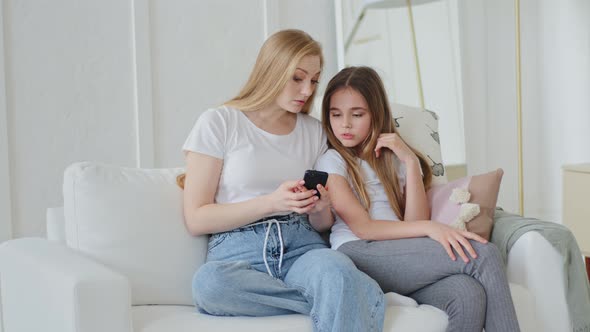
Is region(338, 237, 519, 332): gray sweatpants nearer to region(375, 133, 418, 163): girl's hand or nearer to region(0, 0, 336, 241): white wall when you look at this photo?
region(375, 133, 418, 163): girl's hand

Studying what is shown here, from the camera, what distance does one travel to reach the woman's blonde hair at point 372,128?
2117 mm

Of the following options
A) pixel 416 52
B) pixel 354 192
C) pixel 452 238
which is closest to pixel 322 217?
pixel 354 192

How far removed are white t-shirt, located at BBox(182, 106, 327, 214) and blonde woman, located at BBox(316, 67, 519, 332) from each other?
0.11m

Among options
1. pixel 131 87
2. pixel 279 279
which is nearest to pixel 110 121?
pixel 131 87

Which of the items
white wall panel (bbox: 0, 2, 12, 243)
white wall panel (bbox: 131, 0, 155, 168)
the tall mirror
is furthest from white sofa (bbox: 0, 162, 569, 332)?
the tall mirror

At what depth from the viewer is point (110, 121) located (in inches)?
108

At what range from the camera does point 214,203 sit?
1961 mm

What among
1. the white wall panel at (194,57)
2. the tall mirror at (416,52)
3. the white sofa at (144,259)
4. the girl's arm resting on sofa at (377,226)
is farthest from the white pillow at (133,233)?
the tall mirror at (416,52)

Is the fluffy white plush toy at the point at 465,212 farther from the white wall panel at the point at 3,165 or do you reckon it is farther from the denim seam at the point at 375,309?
the white wall panel at the point at 3,165

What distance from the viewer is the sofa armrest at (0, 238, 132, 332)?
150 centimetres

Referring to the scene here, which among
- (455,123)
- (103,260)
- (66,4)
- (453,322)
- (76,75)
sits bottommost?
(453,322)

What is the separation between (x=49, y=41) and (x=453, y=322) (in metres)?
1.64

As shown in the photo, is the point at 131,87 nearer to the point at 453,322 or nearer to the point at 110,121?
the point at 110,121

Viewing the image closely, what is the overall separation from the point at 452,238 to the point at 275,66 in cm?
62
